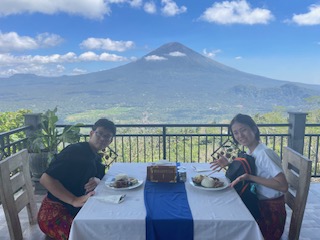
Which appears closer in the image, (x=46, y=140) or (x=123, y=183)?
(x=123, y=183)

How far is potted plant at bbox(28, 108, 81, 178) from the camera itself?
3.20 metres

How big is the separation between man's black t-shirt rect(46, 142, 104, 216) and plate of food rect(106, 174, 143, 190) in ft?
0.56

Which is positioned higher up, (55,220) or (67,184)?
(67,184)

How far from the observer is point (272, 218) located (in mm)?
1581

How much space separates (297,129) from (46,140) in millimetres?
3233

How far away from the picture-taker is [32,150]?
127 inches

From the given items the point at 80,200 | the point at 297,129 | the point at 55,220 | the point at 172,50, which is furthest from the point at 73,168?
the point at 172,50

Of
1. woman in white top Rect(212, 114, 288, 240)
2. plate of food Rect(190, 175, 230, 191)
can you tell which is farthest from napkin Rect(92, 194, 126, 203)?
woman in white top Rect(212, 114, 288, 240)

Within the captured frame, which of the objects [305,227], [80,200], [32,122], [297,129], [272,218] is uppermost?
[32,122]

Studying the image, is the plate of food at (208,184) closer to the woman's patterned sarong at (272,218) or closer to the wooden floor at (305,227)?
the woman's patterned sarong at (272,218)

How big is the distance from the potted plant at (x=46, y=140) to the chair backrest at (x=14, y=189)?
1347mm

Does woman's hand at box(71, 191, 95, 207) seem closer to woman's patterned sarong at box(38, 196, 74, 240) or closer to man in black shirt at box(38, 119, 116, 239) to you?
man in black shirt at box(38, 119, 116, 239)

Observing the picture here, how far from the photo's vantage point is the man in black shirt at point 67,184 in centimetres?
153

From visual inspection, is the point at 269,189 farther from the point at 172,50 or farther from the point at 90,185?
the point at 172,50
